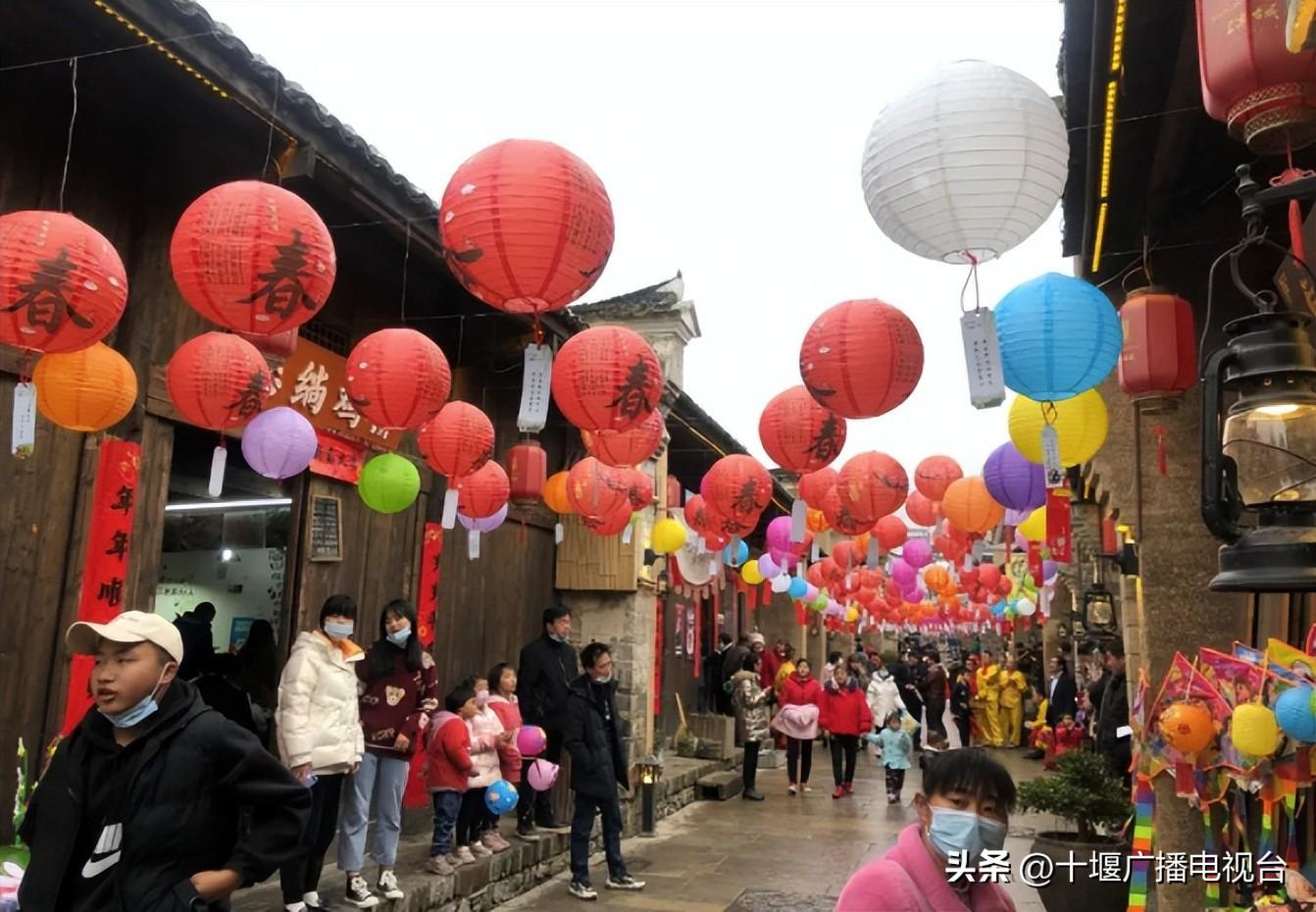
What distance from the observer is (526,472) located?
8.55 meters

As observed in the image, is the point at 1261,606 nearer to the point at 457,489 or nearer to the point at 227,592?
the point at 457,489

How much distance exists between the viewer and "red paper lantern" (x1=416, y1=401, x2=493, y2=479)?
6.53 m

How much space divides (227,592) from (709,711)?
935 centimetres

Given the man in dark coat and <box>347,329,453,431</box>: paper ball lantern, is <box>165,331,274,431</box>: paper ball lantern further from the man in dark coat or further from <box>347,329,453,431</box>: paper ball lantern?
the man in dark coat

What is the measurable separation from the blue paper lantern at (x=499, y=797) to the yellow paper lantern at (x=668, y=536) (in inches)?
172

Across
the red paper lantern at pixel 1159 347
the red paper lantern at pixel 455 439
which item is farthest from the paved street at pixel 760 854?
the red paper lantern at pixel 1159 347

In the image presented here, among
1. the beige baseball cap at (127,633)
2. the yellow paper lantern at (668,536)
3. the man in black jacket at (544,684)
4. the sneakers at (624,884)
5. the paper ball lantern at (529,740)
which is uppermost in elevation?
the yellow paper lantern at (668,536)

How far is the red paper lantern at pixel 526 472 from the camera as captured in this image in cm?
855

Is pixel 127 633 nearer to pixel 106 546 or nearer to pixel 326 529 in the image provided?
pixel 106 546

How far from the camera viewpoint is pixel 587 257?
4320 millimetres

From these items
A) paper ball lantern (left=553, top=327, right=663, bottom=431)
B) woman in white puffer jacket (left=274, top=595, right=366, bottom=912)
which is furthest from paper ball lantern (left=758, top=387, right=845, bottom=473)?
woman in white puffer jacket (left=274, top=595, right=366, bottom=912)

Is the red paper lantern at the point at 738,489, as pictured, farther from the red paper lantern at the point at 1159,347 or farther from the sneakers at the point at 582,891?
the red paper lantern at the point at 1159,347

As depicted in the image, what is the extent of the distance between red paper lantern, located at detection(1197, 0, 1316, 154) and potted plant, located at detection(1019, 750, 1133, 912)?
5.30m

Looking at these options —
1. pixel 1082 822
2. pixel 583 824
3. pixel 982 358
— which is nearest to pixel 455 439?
pixel 583 824
